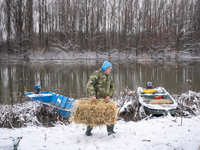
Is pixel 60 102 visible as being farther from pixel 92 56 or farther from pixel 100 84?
pixel 92 56

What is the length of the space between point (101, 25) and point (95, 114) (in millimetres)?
43713

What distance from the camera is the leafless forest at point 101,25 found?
39594 millimetres

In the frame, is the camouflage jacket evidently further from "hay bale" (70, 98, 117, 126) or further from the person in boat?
"hay bale" (70, 98, 117, 126)

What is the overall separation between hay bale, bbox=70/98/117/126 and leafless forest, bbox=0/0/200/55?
37.0 meters

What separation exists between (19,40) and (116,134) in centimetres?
3884

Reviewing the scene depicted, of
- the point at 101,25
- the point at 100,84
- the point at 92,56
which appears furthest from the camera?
the point at 101,25

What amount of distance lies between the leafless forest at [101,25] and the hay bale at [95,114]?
36952 mm

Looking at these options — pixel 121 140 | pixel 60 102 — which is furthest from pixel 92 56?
pixel 121 140

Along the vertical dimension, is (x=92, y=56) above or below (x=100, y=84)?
above

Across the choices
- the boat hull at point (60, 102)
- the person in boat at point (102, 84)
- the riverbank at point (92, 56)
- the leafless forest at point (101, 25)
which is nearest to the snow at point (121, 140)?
the person in boat at point (102, 84)

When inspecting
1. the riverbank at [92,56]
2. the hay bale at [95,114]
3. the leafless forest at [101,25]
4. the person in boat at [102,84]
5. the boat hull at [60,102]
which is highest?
the leafless forest at [101,25]

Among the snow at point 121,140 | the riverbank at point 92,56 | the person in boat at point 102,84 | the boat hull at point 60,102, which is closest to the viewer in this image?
the snow at point 121,140

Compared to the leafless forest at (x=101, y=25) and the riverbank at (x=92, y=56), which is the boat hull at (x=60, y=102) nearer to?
the riverbank at (x=92, y=56)

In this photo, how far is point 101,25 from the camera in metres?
45.2
